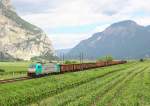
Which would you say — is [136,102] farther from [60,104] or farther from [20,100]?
[20,100]

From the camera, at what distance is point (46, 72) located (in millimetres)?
88000

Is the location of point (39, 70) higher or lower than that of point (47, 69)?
lower

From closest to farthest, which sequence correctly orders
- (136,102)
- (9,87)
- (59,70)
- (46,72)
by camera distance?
(136,102) → (9,87) → (46,72) → (59,70)

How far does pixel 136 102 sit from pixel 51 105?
868 centimetres

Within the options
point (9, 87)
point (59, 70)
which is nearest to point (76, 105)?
point (9, 87)

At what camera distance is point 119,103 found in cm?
3556

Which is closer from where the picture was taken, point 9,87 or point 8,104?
point 8,104

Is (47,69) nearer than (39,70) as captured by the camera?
No

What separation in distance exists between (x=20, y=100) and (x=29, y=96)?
11.6 feet

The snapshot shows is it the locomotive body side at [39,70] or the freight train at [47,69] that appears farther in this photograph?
the freight train at [47,69]

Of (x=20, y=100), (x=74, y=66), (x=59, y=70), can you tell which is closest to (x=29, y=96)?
(x=20, y=100)

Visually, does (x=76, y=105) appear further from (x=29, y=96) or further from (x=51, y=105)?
(x=29, y=96)

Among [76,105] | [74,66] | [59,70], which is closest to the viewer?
[76,105]

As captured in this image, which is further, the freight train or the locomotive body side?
the freight train
